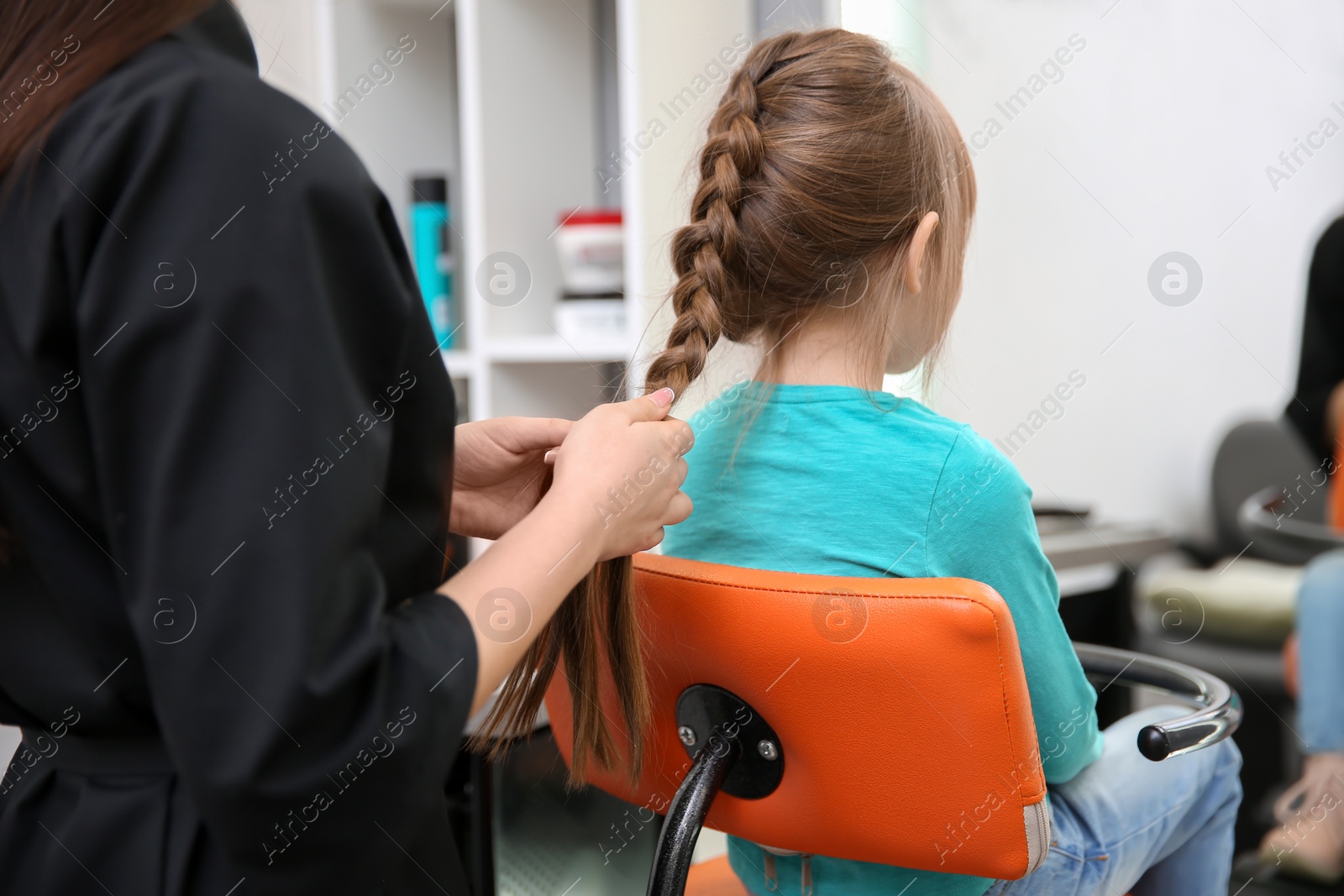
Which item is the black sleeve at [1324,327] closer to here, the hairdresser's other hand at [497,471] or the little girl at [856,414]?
the little girl at [856,414]

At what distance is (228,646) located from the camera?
0.38 m

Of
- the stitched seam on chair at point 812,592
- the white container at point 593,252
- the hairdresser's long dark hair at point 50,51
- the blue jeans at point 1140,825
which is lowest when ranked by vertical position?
the blue jeans at point 1140,825

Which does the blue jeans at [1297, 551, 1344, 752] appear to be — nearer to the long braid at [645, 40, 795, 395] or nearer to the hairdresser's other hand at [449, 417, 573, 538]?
the long braid at [645, 40, 795, 395]

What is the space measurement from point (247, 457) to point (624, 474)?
0.65 ft

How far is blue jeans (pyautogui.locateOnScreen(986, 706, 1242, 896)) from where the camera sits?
74 centimetres

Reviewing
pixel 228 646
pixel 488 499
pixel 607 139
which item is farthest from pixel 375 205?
pixel 607 139

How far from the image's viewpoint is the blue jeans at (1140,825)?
739mm

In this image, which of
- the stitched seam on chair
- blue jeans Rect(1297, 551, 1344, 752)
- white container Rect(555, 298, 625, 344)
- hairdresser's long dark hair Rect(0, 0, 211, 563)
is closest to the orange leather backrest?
the stitched seam on chair

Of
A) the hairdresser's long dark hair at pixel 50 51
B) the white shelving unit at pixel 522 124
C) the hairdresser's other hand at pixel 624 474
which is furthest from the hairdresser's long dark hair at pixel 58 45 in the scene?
the white shelving unit at pixel 522 124

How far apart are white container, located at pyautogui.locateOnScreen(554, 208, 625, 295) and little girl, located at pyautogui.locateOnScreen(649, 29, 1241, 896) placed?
0.56 m

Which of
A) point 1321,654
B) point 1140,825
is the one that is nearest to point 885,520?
point 1140,825

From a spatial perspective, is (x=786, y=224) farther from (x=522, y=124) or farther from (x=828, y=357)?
(x=522, y=124)

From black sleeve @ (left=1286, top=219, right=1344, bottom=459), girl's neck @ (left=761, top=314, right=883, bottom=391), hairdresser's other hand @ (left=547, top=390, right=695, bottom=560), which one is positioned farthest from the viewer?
black sleeve @ (left=1286, top=219, right=1344, bottom=459)

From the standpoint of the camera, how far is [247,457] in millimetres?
386
